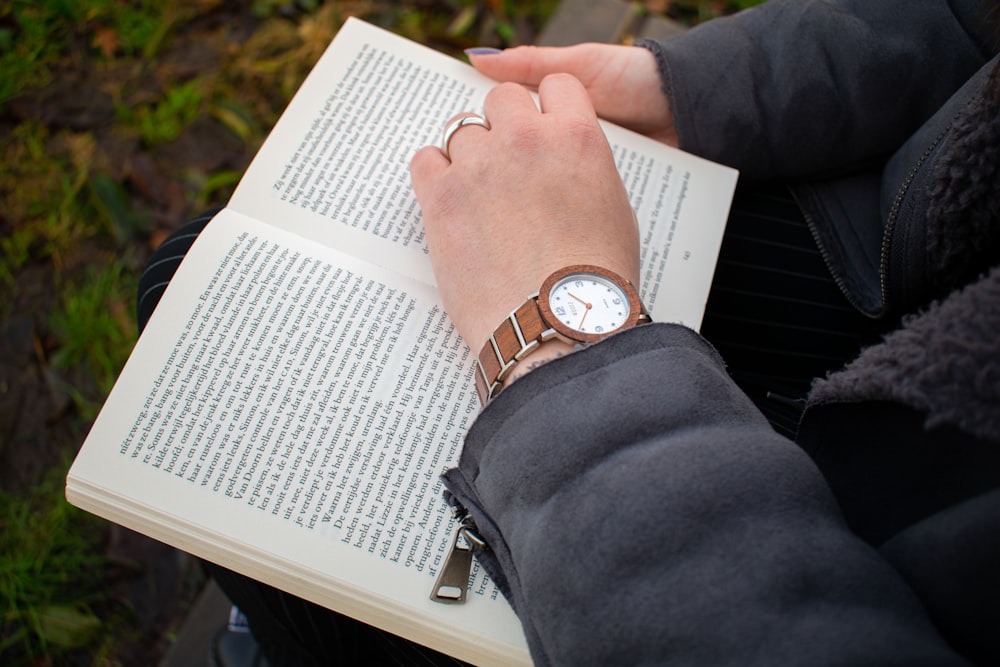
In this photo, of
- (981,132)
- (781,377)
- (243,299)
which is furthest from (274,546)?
(981,132)

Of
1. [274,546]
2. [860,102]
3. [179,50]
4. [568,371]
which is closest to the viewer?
[568,371]

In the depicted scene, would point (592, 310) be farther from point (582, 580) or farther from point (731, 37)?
point (731, 37)

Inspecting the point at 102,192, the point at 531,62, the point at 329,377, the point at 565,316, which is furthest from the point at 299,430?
the point at 102,192

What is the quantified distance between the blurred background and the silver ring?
112 centimetres

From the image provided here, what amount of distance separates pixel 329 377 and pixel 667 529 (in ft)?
1.68

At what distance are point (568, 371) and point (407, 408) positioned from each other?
0.28 m

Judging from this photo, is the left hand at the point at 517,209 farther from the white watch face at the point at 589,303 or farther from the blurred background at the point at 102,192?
the blurred background at the point at 102,192

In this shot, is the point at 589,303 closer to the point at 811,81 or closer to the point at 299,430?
the point at 299,430

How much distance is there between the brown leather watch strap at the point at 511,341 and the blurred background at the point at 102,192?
1090 mm

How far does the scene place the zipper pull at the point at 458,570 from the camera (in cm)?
87

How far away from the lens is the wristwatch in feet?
2.82

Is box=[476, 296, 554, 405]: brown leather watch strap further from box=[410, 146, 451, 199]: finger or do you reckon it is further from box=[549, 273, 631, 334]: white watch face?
box=[410, 146, 451, 199]: finger

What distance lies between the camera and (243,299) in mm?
1025

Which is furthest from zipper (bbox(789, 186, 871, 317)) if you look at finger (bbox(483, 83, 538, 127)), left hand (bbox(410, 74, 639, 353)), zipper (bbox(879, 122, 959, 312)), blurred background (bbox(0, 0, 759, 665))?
blurred background (bbox(0, 0, 759, 665))
